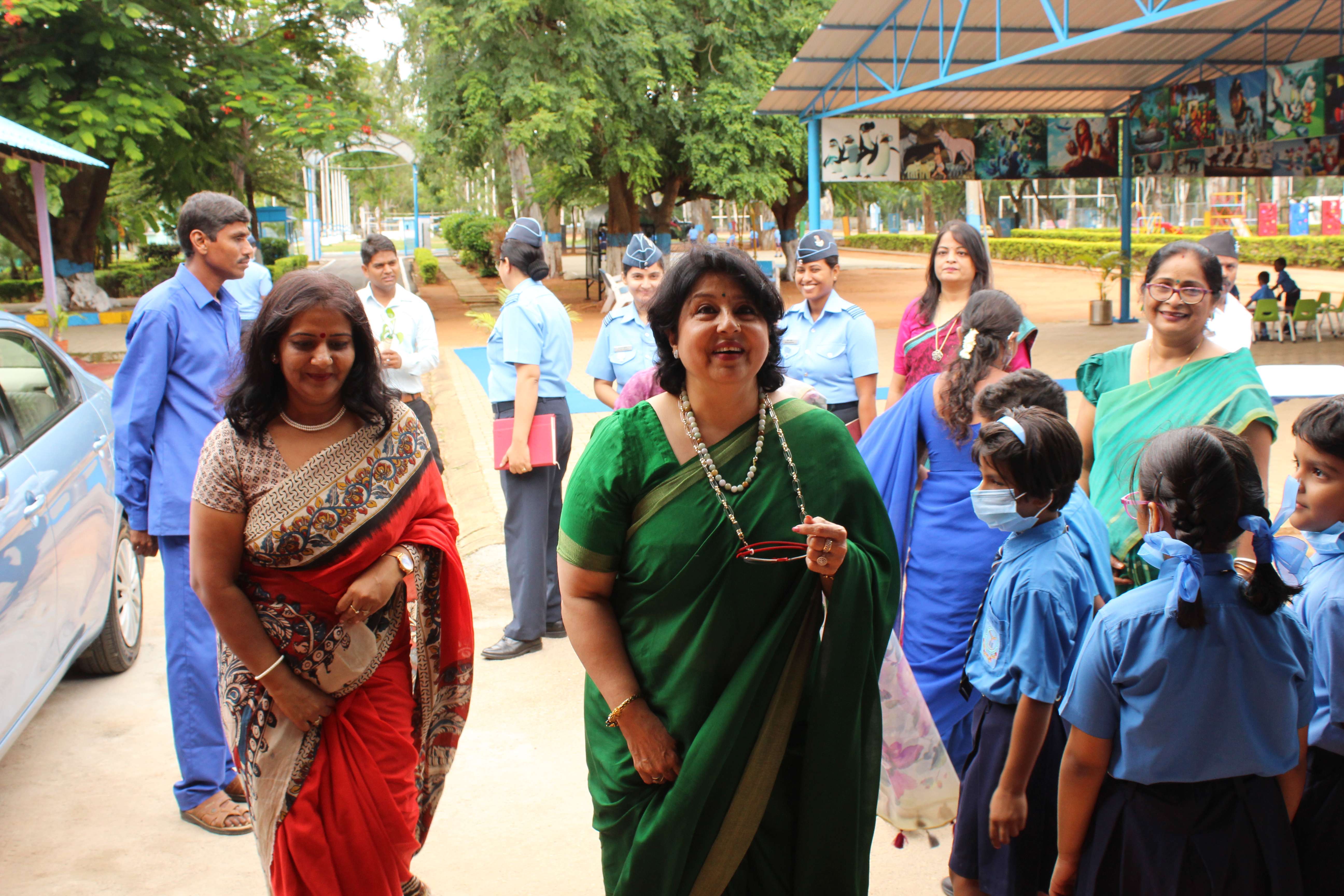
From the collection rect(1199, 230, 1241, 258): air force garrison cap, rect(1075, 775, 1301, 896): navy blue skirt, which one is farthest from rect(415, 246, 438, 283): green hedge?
rect(1075, 775, 1301, 896): navy blue skirt

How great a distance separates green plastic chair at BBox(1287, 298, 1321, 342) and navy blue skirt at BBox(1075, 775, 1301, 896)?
1527 centimetres

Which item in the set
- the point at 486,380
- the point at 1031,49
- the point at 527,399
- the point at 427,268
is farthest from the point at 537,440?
the point at 427,268

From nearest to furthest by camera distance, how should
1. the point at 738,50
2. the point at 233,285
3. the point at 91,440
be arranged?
the point at 91,440 → the point at 233,285 → the point at 738,50

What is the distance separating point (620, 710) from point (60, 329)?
15.3 metres

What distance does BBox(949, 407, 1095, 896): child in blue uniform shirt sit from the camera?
233 centimetres

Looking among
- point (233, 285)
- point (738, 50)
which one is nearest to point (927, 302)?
point (233, 285)

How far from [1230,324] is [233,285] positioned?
6.81m

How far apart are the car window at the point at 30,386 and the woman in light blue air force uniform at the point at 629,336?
2181mm

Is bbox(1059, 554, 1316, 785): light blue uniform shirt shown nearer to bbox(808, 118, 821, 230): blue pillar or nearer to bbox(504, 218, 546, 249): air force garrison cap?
bbox(504, 218, 546, 249): air force garrison cap

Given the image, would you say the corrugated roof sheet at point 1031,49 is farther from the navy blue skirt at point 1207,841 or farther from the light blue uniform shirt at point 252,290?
the navy blue skirt at point 1207,841

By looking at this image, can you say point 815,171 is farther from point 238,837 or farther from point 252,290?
point 238,837

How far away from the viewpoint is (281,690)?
238 cm

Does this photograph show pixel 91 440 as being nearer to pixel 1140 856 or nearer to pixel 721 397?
pixel 721 397

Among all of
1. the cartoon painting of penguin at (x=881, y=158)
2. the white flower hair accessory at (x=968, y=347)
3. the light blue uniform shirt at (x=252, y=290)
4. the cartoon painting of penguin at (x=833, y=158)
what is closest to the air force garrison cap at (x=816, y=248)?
the white flower hair accessory at (x=968, y=347)
